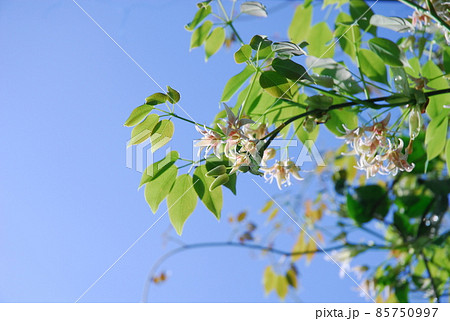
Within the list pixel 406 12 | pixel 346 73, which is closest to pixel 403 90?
pixel 346 73

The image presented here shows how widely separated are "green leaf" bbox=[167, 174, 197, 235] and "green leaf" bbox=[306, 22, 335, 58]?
7.2 inches

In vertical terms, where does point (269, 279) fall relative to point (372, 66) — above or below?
below

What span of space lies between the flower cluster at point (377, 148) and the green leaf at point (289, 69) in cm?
6

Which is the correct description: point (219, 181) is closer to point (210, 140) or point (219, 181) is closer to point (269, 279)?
point (210, 140)

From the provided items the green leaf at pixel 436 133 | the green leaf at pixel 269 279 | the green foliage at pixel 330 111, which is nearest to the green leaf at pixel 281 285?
the green leaf at pixel 269 279

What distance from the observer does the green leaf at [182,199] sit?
28cm

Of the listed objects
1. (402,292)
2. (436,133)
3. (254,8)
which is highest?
(254,8)

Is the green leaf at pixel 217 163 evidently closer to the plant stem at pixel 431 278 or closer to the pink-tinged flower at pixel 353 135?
the pink-tinged flower at pixel 353 135

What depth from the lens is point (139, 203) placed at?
0.46 metres

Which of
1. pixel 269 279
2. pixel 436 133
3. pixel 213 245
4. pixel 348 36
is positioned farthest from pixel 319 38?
pixel 269 279

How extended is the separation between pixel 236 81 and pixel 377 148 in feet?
0.36

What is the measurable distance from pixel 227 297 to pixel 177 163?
0.32m

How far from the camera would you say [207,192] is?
0.28 meters

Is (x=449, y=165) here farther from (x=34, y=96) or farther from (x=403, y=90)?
(x=34, y=96)
